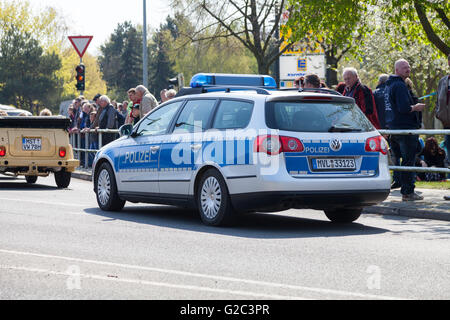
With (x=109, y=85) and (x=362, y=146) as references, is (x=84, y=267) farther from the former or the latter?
(x=109, y=85)

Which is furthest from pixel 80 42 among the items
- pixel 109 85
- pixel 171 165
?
pixel 109 85

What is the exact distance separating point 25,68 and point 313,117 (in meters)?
67.4

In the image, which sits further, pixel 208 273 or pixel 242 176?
pixel 242 176

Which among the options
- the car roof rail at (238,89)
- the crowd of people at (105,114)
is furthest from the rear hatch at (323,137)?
the crowd of people at (105,114)

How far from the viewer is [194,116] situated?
438 inches

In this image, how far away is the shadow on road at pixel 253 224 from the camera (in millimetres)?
9930

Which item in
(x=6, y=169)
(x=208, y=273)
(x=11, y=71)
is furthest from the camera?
(x=11, y=71)

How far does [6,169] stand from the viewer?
57.9 ft

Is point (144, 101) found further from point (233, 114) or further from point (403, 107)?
point (233, 114)

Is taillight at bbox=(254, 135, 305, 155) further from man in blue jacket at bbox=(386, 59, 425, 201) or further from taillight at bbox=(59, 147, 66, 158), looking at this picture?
taillight at bbox=(59, 147, 66, 158)

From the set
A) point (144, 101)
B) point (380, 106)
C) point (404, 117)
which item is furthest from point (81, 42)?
point (404, 117)

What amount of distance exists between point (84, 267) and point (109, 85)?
98505 mm

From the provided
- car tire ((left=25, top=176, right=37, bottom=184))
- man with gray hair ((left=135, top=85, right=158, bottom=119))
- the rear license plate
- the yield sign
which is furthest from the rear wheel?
the rear license plate

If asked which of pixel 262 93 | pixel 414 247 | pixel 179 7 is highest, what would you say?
pixel 179 7
